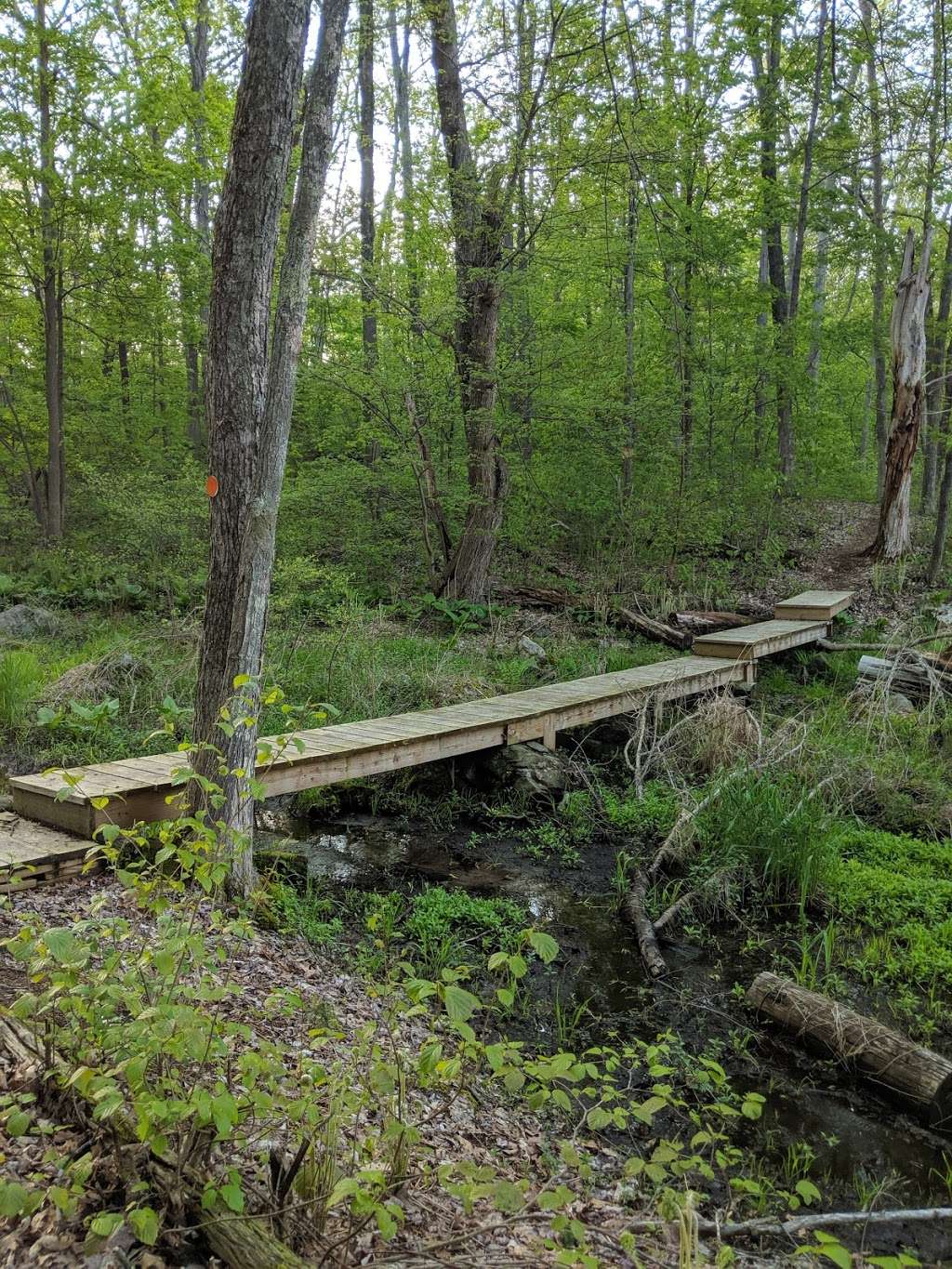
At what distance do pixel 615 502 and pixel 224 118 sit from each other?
8.80 meters

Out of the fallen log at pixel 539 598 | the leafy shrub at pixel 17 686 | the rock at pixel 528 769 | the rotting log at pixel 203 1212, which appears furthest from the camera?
the fallen log at pixel 539 598

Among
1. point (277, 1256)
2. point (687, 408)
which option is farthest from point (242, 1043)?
point (687, 408)

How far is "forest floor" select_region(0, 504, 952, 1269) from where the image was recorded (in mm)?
2896

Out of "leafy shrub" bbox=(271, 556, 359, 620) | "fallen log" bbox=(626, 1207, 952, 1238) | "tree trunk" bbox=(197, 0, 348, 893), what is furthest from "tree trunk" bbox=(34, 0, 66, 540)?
"fallen log" bbox=(626, 1207, 952, 1238)

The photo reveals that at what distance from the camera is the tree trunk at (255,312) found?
390 centimetres

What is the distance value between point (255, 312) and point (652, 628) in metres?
8.24

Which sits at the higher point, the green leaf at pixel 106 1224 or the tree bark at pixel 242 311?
the tree bark at pixel 242 311

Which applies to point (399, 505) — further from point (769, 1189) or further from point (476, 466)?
point (769, 1189)

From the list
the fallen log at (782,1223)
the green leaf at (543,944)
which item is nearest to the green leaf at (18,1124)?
the green leaf at (543,944)

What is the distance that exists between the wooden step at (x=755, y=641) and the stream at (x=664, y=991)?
400 cm

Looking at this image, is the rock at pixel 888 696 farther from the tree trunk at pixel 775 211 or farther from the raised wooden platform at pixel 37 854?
the raised wooden platform at pixel 37 854

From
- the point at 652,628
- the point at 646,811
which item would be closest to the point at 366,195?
the point at 652,628

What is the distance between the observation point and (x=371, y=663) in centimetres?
832

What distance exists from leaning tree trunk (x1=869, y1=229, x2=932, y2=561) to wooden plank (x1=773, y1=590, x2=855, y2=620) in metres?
2.55
